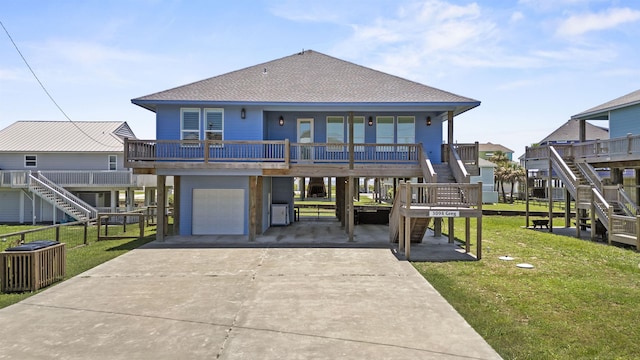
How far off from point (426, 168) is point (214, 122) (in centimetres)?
893

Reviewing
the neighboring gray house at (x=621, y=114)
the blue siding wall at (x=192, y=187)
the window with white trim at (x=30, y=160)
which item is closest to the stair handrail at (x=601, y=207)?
the neighboring gray house at (x=621, y=114)

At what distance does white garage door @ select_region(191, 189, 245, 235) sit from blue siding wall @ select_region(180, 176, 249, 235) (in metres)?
0.17

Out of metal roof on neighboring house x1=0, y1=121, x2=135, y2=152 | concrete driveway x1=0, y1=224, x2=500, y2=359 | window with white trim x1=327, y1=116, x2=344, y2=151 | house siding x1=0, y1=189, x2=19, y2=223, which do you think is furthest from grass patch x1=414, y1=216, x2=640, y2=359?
house siding x1=0, y1=189, x2=19, y2=223

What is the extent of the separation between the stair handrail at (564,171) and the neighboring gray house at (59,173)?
2467 centimetres

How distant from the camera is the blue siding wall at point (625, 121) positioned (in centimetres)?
1867

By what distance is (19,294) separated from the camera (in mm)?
8133

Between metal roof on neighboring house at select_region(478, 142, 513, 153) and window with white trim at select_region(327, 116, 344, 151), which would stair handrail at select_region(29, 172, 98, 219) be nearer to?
window with white trim at select_region(327, 116, 344, 151)

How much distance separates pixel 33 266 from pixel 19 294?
2.00ft

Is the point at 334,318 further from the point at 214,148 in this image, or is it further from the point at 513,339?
the point at 214,148

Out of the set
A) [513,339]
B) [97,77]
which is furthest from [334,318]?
[97,77]

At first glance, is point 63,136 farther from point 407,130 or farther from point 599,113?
point 599,113

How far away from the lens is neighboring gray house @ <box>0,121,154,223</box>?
24.1m

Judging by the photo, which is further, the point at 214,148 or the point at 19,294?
the point at 214,148

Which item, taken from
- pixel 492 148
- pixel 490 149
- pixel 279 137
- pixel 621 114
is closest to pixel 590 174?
pixel 621 114
